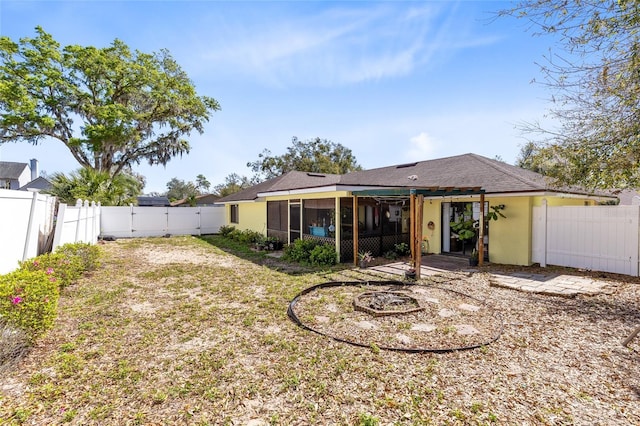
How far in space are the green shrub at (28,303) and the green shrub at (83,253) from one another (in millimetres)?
3802

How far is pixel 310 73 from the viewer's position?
12.3m

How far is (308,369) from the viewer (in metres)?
3.40

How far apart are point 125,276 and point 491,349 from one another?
858 centimetres

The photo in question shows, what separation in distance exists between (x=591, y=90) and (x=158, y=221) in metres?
19.8

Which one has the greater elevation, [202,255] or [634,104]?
[634,104]

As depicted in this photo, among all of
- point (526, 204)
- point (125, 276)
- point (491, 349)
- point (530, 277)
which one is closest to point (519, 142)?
point (526, 204)

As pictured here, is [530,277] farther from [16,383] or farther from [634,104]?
[16,383]

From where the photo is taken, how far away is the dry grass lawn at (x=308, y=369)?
269cm

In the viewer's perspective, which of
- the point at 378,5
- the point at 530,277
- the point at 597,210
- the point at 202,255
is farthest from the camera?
the point at 202,255

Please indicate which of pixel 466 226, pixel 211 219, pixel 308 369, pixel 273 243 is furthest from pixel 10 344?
pixel 211 219

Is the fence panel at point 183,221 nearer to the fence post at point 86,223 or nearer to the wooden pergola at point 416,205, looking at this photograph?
the fence post at point 86,223

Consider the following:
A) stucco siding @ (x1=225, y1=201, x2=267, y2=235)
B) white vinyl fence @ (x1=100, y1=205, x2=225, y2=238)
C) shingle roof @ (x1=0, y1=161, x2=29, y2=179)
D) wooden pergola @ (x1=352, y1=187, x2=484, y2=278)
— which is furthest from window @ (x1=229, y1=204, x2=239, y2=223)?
shingle roof @ (x1=0, y1=161, x2=29, y2=179)

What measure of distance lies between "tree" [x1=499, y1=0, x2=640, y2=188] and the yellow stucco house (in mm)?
1814

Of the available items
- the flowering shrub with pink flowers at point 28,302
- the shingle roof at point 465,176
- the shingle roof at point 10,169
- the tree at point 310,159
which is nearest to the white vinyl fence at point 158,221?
the shingle roof at point 465,176
